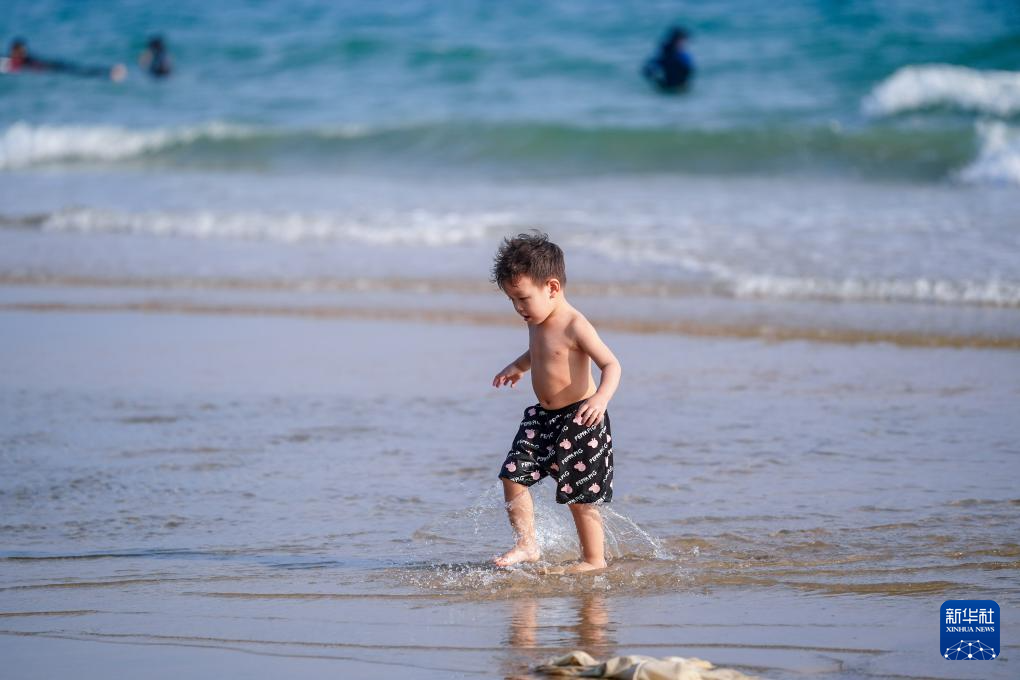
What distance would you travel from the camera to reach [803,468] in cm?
Result: 486

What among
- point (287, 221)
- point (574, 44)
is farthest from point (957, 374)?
point (574, 44)

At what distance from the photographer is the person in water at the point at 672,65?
18531mm

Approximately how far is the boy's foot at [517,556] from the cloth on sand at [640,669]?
0.91 m

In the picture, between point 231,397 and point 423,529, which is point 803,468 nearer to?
point 423,529

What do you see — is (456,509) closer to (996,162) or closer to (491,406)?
(491,406)

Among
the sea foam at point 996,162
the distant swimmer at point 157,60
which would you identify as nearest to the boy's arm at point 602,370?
the sea foam at point 996,162

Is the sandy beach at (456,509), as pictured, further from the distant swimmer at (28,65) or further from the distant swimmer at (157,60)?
the distant swimmer at (157,60)

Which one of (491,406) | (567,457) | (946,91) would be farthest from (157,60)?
(567,457)

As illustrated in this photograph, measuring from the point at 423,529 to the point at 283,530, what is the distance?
0.46m

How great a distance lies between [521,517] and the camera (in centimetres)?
398

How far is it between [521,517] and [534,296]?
68 centimetres

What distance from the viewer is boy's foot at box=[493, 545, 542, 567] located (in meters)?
3.87

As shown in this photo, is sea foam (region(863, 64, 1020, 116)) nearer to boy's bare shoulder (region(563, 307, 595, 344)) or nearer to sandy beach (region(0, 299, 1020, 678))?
sandy beach (region(0, 299, 1020, 678))

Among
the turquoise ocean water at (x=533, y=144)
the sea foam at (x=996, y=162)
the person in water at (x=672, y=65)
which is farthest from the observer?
the person in water at (x=672, y=65)
